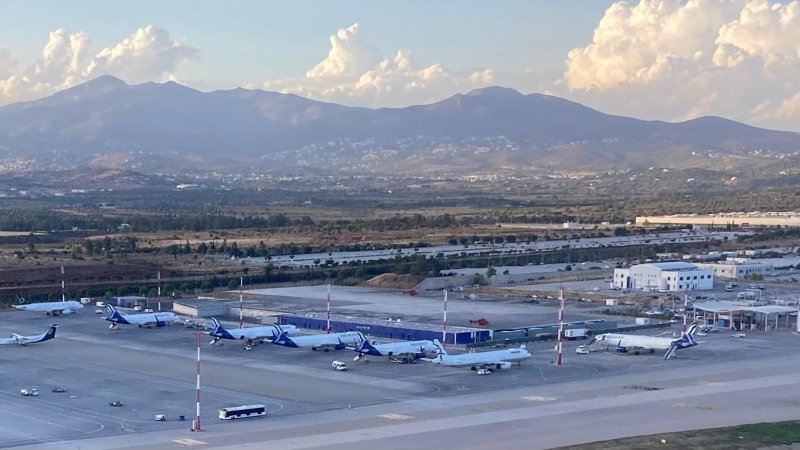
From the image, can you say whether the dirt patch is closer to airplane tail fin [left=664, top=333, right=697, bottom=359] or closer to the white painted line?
airplane tail fin [left=664, top=333, right=697, bottom=359]

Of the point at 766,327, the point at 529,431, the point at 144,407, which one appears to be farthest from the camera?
the point at 766,327

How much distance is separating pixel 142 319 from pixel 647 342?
35467mm

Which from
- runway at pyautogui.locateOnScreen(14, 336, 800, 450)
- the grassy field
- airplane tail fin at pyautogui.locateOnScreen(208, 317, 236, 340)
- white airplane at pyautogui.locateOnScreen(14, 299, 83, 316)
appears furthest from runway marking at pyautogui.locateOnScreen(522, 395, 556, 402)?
white airplane at pyautogui.locateOnScreen(14, 299, 83, 316)

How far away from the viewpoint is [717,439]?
4847 cm

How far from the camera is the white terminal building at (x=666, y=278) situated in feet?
339

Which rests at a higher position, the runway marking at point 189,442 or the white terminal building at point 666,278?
the white terminal building at point 666,278

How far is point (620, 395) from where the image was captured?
190 ft

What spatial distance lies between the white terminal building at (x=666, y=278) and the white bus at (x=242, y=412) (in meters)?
57.7

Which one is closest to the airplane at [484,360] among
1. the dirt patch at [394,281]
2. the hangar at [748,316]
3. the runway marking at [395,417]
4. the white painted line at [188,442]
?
the runway marking at [395,417]

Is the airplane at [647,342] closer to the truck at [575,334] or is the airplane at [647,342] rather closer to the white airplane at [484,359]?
the truck at [575,334]

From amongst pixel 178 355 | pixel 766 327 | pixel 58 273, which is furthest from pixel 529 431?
pixel 58 273

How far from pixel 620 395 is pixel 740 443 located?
10445 mm

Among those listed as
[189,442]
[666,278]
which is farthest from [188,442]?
[666,278]

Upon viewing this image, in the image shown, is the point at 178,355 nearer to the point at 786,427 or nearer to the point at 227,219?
the point at 786,427
